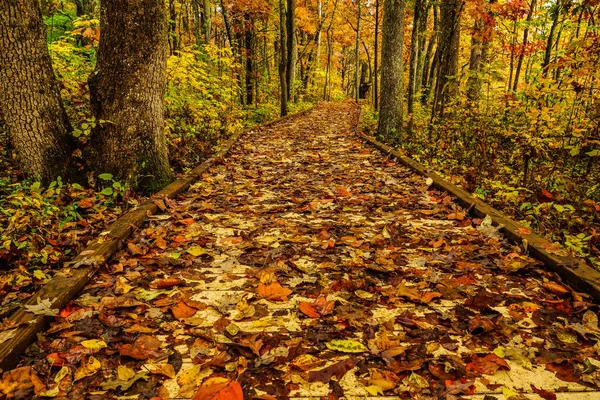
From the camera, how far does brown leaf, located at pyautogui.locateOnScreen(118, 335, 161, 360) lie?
198 centimetres

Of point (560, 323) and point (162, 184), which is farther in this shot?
point (162, 184)

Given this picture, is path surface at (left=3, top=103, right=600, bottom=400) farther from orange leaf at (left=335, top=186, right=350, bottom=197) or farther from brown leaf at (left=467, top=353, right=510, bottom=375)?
orange leaf at (left=335, top=186, right=350, bottom=197)

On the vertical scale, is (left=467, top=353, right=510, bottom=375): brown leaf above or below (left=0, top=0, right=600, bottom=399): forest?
below

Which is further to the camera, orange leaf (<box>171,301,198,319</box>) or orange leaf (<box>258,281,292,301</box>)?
orange leaf (<box>258,281,292,301</box>)

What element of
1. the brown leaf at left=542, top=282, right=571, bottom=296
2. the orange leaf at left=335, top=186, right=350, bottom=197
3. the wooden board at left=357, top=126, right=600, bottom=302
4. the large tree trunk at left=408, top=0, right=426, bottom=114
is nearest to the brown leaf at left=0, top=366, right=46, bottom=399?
the brown leaf at left=542, top=282, right=571, bottom=296

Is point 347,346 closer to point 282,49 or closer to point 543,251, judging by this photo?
point 543,251

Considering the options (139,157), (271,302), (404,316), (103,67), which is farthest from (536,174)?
(103,67)

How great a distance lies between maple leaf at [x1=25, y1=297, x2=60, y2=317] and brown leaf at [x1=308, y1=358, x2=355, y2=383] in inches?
61.5

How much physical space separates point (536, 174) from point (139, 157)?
6.26 meters

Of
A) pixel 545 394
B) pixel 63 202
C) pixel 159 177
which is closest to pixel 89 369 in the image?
pixel 545 394

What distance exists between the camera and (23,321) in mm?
2072

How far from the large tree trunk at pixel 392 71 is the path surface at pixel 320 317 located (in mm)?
5413

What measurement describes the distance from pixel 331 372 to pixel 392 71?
8.29 m

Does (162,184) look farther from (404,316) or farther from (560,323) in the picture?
(560,323)
